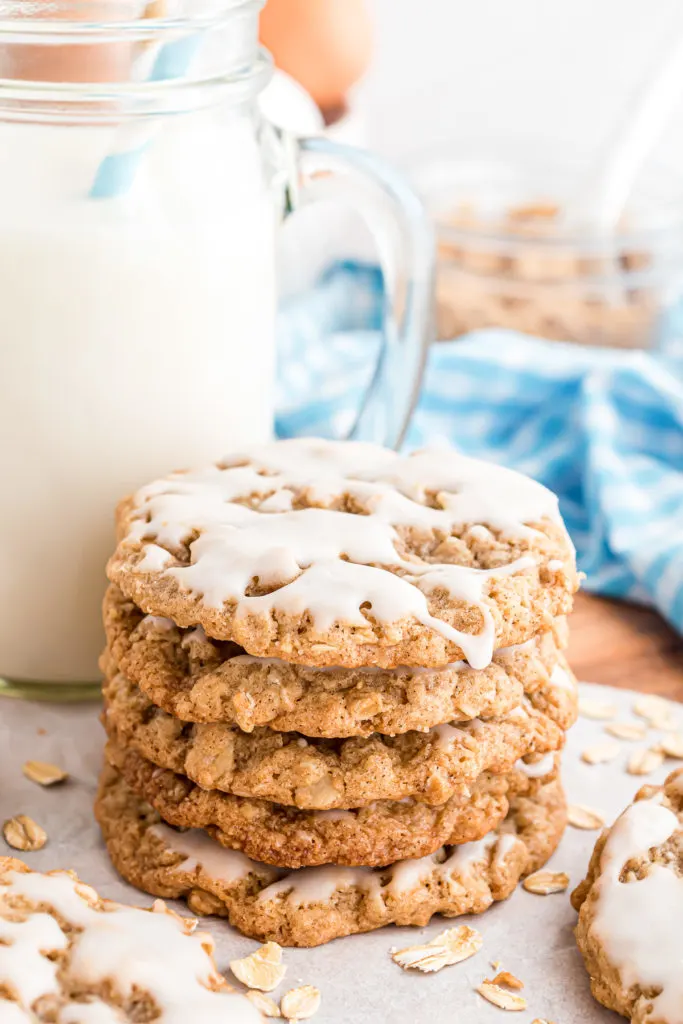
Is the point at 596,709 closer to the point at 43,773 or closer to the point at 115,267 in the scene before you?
the point at 43,773

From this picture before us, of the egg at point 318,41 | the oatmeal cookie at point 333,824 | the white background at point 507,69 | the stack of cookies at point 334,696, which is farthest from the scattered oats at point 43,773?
the white background at point 507,69

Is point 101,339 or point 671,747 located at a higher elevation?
point 101,339

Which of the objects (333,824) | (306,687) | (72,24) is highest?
(72,24)

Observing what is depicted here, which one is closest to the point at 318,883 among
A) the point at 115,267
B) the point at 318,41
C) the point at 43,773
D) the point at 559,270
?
the point at 43,773

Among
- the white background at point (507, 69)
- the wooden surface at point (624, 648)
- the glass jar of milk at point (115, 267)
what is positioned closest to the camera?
the glass jar of milk at point (115, 267)

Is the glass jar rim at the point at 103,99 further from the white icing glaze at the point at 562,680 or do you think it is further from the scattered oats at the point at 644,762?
the scattered oats at the point at 644,762

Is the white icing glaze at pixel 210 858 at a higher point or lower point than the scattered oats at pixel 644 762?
higher

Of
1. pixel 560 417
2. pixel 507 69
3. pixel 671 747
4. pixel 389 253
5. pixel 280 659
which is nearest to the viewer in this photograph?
pixel 280 659
